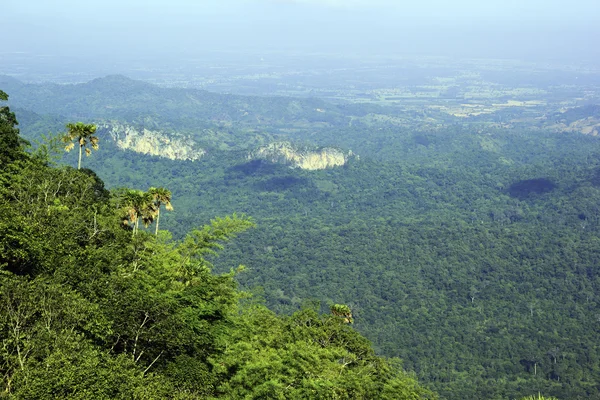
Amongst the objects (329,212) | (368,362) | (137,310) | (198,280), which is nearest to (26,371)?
(137,310)

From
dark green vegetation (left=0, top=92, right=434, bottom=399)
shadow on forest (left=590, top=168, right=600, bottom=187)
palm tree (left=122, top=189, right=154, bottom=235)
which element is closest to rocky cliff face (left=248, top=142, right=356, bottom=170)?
shadow on forest (left=590, top=168, right=600, bottom=187)

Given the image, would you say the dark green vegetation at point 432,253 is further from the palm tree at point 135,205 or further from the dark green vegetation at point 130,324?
the palm tree at point 135,205

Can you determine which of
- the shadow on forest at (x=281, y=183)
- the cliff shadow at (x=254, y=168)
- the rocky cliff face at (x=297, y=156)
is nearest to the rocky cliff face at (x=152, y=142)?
the cliff shadow at (x=254, y=168)

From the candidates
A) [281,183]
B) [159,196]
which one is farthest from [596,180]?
[159,196]

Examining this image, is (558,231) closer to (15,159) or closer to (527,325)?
(527,325)

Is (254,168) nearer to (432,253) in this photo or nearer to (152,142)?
(152,142)
